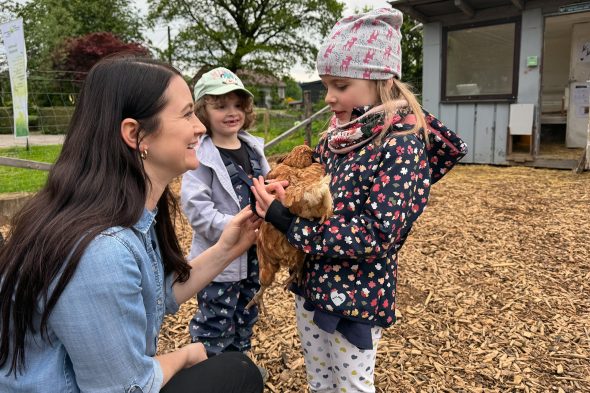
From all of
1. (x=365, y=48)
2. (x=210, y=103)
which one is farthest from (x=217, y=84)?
(x=365, y=48)

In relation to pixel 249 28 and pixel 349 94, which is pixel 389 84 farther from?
pixel 249 28

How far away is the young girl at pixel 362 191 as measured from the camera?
150 cm

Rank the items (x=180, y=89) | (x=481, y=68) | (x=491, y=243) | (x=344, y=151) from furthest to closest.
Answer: (x=481, y=68)
(x=491, y=243)
(x=344, y=151)
(x=180, y=89)

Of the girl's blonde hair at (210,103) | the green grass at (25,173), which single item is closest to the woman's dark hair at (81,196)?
the girl's blonde hair at (210,103)

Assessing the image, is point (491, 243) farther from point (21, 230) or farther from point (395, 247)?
point (21, 230)

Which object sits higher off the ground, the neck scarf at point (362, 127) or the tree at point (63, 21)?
the tree at point (63, 21)

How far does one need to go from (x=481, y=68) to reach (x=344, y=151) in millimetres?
7604

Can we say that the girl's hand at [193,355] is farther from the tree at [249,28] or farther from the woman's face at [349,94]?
the tree at [249,28]

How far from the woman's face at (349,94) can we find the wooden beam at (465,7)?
22.3 feet

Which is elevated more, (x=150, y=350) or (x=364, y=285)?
(x=364, y=285)

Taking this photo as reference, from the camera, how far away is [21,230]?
1219 mm

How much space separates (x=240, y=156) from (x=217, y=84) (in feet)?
1.37

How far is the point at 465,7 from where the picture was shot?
24.9ft

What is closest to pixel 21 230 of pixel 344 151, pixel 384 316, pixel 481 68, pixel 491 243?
pixel 344 151
